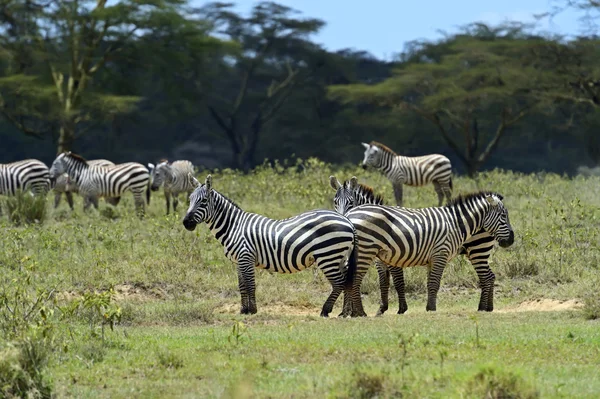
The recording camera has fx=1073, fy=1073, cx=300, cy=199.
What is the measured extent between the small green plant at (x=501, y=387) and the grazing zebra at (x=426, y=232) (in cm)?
428

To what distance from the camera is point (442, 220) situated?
1165 centimetres

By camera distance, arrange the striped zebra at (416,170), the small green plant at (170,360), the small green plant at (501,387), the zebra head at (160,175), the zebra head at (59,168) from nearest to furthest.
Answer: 1. the small green plant at (501,387)
2. the small green plant at (170,360)
3. the zebra head at (160,175)
4. the striped zebra at (416,170)
5. the zebra head at (59,168)

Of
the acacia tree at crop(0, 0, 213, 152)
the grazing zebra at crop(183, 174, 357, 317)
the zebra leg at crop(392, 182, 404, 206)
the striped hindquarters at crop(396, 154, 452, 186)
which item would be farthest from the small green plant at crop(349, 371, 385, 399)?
the acacia tree at crop(0, 0, 213, 152)

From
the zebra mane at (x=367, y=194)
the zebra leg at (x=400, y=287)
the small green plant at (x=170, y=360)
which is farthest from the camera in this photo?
the zebra mane at (x=367, y=194)

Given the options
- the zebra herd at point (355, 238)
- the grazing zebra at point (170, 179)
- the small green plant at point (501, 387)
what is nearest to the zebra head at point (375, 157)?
the grazing zebra at point (170, 179)

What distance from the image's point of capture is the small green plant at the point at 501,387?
6.71 m

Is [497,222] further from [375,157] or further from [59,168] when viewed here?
[59,168]

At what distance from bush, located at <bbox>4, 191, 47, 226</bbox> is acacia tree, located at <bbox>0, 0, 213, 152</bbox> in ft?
47.3

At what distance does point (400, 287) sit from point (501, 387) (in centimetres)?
502

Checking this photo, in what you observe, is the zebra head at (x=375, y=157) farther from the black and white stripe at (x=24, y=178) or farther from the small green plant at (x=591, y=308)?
the small green plant at (x=591, y=308)

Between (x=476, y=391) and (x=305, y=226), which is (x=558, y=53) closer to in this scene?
(x=305, y=226)

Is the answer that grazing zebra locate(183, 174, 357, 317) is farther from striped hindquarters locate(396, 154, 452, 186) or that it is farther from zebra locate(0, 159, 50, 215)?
zebra locate(0, 159, 50, 215)

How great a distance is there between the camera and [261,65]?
147 ft

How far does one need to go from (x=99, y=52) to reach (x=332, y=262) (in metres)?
28.1
